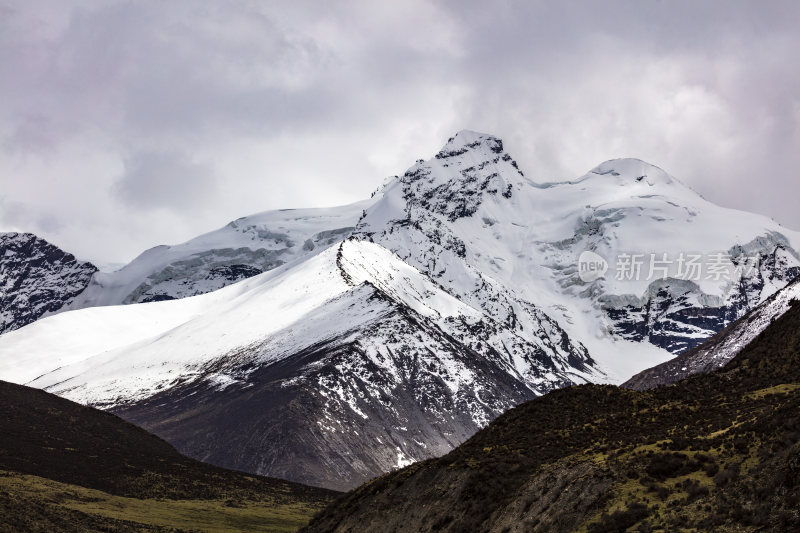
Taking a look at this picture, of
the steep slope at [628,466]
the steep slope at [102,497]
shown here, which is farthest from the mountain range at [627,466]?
the steep slope at [102,497]

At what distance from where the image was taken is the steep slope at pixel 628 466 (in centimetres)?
5209

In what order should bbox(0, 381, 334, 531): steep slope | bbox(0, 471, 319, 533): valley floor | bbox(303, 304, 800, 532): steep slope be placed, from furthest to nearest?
bbox(0, 381, 334, 531): steep slope → bbox(0, 471, 319, 533): valley floor → bbox(303, 304, 800, 532): steep slope

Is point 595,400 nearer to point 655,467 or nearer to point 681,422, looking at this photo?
point 681,422

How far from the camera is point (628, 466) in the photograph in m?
61.2

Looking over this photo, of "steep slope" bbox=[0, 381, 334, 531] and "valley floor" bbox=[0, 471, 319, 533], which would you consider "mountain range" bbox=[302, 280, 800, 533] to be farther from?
"steep slope" bbox=[0, 381, 334, 531]

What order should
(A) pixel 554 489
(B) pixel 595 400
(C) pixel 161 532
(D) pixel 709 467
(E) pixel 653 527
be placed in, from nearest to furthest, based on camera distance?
(E) pixel 653 527 → (D) pixel 709 467 → (A) pixel 554 489 → (B) pixel 595 400 → (C) pixel 161 532

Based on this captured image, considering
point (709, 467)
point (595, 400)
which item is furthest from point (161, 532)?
point (709, 467)

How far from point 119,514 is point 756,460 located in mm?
123758

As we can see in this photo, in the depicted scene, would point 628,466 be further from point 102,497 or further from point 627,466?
point 102,497

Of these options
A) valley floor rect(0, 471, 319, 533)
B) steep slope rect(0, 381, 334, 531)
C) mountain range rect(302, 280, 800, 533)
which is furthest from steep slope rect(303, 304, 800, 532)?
steep slope rect(0, 381, 334, 531)

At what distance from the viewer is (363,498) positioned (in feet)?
290

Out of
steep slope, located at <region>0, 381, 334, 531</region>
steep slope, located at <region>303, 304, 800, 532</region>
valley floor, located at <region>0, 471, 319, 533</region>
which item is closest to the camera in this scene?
steep slope, located at <region>303, 304, 800, 532</region>

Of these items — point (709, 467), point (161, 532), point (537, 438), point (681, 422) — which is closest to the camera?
point (709, 467)

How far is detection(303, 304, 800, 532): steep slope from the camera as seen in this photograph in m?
52.1
